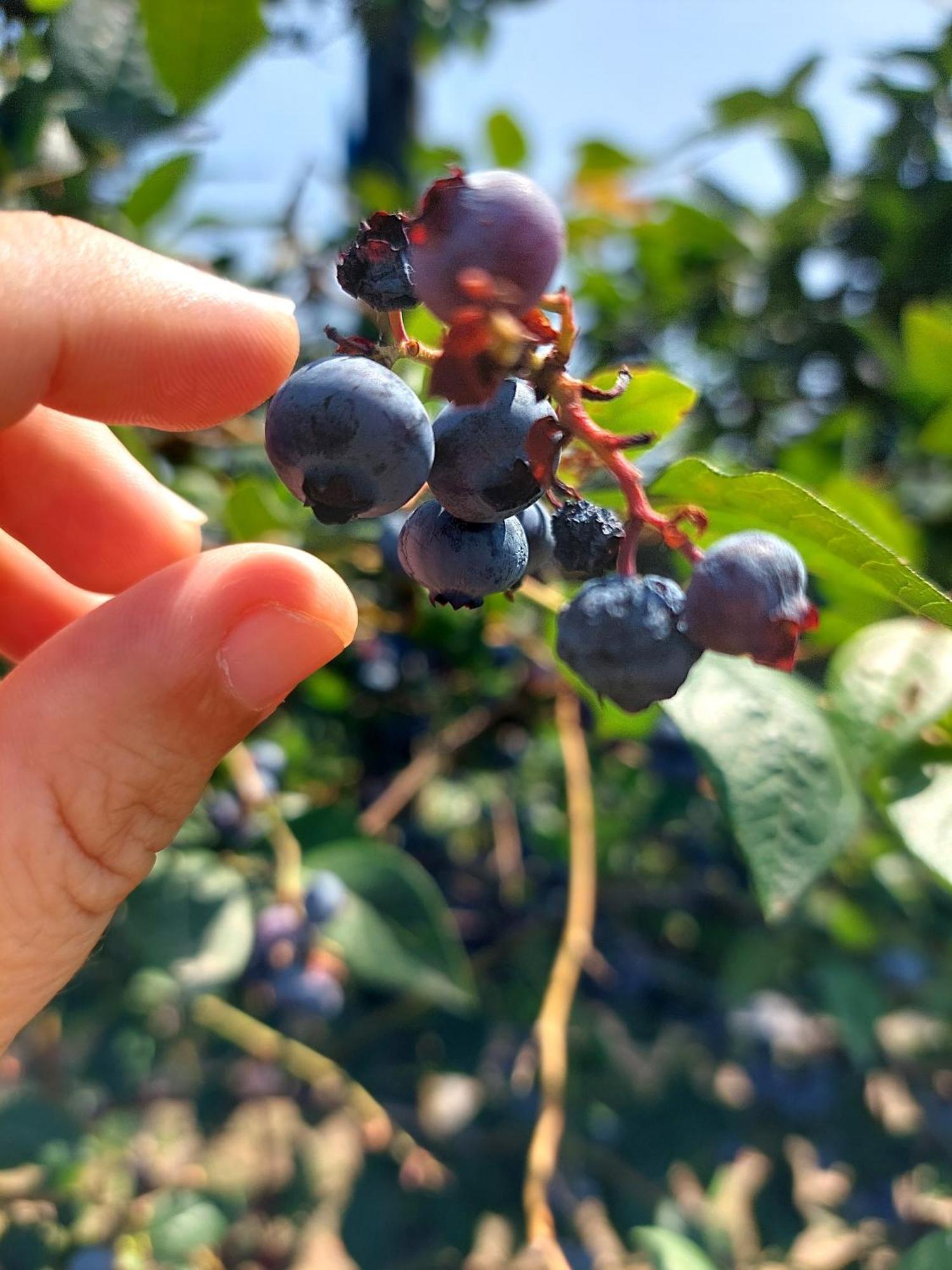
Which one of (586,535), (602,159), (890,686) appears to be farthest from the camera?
(602,159)

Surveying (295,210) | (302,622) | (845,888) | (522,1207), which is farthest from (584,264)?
(522,1207)

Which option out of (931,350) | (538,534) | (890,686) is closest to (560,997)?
(890,686)

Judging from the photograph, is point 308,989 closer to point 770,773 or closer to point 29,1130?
point 29,1130

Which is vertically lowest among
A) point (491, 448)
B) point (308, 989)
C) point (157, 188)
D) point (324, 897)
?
point (308, 989)

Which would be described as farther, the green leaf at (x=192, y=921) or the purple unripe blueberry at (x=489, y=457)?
the green leaf at (x=192, y=921)

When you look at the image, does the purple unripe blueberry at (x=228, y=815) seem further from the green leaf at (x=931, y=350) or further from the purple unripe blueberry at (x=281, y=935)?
the green leaf at (x=931, y=350)

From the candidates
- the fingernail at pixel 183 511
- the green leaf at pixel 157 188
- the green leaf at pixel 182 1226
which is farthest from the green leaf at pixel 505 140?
the green leaf at pixel 182 1226
